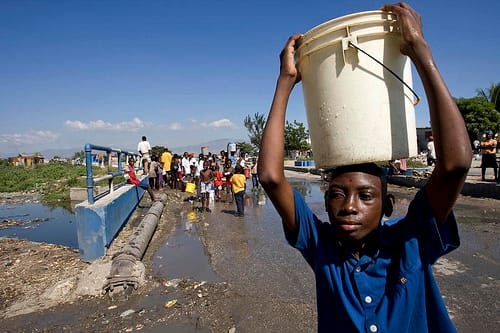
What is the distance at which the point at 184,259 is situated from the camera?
5.54 m

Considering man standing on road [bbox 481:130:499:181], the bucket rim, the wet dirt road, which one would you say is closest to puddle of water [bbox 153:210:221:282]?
the wet dirt road

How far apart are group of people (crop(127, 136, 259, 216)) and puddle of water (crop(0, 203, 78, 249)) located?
223 cm

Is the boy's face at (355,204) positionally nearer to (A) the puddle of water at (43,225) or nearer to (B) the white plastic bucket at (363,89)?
(B) the white plastic bucket at (363,89)

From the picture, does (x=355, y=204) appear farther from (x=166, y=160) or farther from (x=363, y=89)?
(x=166, y=160)

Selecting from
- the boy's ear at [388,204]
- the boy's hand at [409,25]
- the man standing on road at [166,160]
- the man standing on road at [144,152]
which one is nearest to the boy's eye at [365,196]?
the boy's ear at [388,204]

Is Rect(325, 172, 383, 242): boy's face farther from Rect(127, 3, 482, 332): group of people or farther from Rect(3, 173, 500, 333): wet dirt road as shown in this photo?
Rect(3, 173, 500, 333): wet dirt road

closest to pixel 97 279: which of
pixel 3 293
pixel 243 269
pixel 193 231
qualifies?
pixel 3 293

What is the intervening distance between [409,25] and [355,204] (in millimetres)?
739

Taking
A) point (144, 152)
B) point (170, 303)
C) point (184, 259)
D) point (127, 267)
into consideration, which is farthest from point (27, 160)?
point (170, 303)

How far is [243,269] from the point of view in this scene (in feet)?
16.1

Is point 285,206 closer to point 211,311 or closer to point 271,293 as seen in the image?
point 211,311

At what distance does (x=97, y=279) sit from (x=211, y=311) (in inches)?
62.8

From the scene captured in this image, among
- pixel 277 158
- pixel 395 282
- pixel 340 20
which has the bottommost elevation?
pixel 395 282

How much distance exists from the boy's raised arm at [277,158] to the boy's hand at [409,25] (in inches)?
19.1
